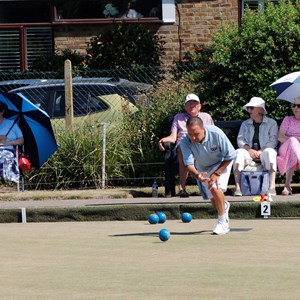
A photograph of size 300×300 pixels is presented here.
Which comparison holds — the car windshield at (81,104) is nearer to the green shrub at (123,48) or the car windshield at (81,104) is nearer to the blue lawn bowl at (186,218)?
the blue lawn bowl at (186,218)

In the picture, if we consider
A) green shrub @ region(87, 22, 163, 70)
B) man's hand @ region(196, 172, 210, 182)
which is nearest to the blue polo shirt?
man's hand @ region(196, 172, 210, 182)

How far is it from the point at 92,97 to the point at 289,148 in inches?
152

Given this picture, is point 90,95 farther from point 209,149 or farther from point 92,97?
point 209,149

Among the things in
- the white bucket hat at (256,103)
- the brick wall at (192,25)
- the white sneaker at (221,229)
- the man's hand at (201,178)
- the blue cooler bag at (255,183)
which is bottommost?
the white sneaker at (221,229)

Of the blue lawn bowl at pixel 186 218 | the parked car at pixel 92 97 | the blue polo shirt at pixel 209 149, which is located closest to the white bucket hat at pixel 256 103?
the blue lawn bowl at pixel 186 218

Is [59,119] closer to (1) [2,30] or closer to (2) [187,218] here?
(2) [187,218]

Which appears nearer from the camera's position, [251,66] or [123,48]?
[251,66]

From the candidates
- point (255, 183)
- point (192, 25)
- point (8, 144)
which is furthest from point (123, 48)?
point (255, 183)

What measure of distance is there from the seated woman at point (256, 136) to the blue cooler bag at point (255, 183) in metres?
0.20

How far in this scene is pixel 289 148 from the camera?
13234mm

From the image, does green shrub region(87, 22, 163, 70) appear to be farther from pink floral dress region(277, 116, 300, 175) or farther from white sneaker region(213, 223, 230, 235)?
white sneaker region(213, 223, 230, 235)

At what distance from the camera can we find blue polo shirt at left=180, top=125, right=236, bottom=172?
1059cm

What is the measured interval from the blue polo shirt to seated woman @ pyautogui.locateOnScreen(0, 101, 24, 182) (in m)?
3.86

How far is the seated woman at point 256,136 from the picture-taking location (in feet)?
43.4
